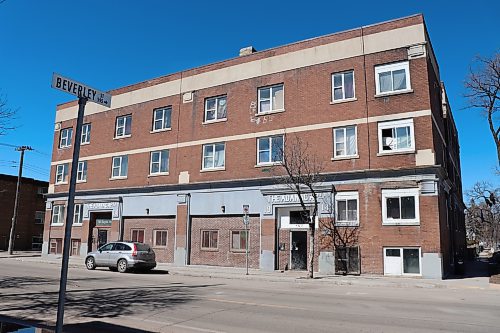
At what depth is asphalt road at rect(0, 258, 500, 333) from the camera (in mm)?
8742

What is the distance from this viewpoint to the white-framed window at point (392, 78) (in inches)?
863

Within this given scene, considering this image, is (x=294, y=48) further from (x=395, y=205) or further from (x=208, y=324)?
(x=208, y=324)

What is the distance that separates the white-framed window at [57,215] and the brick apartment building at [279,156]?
10.1ft

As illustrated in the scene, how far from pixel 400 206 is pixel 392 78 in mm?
6709

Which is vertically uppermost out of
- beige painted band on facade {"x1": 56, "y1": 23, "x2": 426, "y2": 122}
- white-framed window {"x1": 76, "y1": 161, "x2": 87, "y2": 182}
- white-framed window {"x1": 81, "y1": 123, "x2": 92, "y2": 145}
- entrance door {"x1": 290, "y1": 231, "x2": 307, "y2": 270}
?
beige painted band on facade {"x1": 56, "y1": 23, "x2": 426, "y2": 122}

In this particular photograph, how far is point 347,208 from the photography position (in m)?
22.2

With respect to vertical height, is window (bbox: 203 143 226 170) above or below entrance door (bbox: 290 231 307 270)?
above

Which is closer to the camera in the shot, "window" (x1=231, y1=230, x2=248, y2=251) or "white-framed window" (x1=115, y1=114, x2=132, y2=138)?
"window" (x1=231, y1=230, x2=248, y2=251)

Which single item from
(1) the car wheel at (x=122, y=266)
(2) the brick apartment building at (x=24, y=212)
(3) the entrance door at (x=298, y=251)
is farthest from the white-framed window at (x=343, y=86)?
(2) the brick apartment building at (x=24, y=212)

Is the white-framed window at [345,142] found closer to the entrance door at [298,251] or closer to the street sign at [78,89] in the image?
the entrance door at [298,251]

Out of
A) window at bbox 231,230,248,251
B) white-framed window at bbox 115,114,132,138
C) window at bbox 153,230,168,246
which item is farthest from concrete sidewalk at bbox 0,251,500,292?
Answer: white-framed window at bbox 115,114,132,138

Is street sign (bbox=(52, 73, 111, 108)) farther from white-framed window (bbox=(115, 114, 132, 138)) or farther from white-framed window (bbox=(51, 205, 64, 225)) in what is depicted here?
white-framed window (bbox=(51, 205, 64, 225))

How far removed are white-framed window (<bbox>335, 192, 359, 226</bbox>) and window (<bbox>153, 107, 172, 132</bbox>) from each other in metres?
14.1

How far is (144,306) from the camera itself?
11164 millimetres
